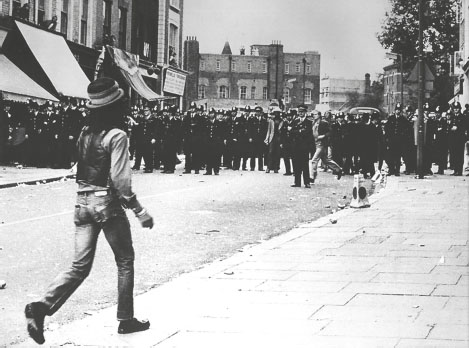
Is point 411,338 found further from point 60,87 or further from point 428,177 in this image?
point 60,87

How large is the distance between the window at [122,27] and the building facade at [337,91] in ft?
35.8

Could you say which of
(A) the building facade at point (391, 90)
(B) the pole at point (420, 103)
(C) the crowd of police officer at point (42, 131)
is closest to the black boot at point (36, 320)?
(B) the pole at point (420, 103)

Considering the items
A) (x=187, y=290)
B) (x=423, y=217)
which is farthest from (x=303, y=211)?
(x=187, y=290)

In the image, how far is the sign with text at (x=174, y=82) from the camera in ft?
149

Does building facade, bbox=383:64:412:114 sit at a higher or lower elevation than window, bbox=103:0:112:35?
higher

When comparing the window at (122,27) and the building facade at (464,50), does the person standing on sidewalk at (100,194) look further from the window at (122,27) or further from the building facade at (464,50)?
the building facade at (464,50)

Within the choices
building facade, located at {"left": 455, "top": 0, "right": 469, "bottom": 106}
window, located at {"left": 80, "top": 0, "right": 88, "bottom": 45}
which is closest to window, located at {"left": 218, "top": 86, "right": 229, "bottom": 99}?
building facade, located at {"left": 455, "top": 0, "right": 469, "bottom": 106}

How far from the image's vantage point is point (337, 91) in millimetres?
55312

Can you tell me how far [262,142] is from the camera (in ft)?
94.3

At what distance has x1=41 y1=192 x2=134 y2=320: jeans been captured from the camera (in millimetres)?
5953

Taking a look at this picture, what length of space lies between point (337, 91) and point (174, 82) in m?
12.8

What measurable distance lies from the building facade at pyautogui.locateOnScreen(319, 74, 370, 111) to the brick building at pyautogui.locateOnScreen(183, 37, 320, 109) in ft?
3.54

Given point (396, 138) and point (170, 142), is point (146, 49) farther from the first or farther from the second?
point (396, 138)

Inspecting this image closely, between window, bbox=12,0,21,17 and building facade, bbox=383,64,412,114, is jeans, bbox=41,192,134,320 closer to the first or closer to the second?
window, bbox=12,0,21,17
